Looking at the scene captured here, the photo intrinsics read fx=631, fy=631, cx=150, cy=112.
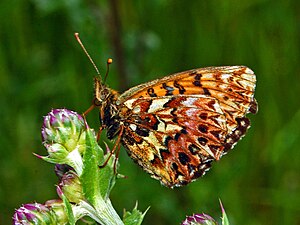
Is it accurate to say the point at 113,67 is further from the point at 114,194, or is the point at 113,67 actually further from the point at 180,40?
the point at 114,194

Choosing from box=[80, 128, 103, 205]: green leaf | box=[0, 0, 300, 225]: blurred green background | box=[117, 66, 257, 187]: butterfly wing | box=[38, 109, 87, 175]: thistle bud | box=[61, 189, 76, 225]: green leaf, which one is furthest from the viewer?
box=[0, 0, 300, 225]: blurred green background

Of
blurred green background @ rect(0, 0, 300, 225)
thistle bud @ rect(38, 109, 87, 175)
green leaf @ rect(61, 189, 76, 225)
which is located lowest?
blurred green background @ rect(0, 0, 300, 225)

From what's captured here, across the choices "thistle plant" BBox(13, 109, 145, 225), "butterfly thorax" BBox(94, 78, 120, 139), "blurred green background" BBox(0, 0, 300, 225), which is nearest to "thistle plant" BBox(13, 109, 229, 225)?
"thistle plant" BBox(13, 109, 145, 225)

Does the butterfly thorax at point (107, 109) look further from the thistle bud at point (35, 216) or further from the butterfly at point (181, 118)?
the thistle bud at point (35, 216)

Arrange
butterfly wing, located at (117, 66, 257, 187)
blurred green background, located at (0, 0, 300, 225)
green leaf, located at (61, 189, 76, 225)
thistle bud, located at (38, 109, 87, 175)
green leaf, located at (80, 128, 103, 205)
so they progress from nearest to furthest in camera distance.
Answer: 1. green leaf, located at (61, 189, 76, 225)
2. green leaf, located at (80, 128, 103, 205)
3. thistle bud, located at (38, 109, 87, 175)
4. butterfly wing, located at (117, 66, 257, 187)
5. blurred green background, located at (0, 0, 300, 225)

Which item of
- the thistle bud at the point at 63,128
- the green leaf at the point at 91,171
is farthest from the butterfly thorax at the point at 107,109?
the green leaf at the point at 91,171

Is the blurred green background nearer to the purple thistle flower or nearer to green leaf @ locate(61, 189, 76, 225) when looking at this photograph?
the purple thistle flower

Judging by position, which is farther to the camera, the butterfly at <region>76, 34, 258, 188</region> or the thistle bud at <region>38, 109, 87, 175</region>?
the butterfly at <region>76, 34, 258, 188</region>

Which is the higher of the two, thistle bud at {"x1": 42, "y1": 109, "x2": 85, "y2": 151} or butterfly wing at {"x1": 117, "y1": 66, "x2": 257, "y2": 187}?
thistle bud at {"x1": 42, "y1": 109, "x2": 85, "y2": 151}
